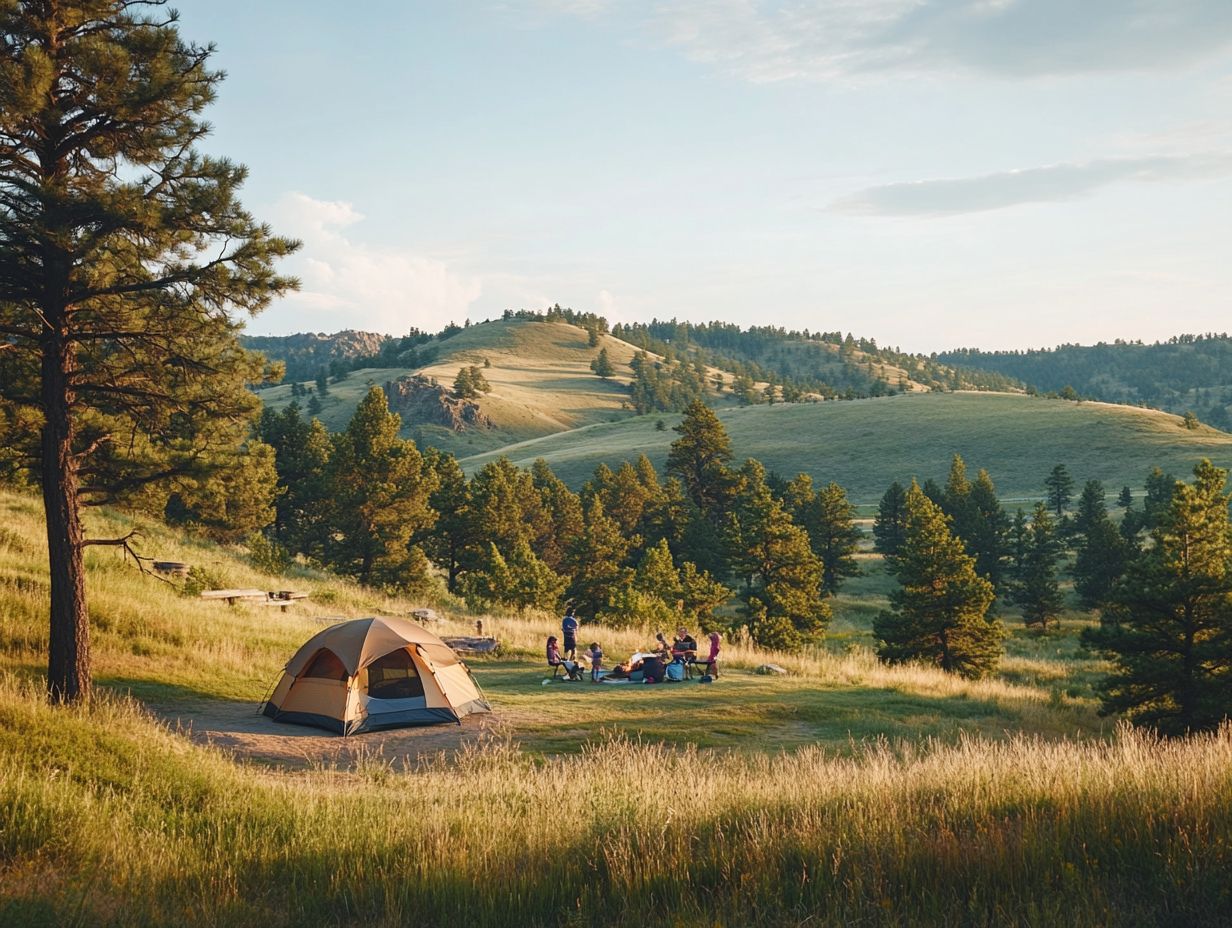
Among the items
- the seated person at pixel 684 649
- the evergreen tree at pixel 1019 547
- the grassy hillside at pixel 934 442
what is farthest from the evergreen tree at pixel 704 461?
the seated person at pixel 684 649

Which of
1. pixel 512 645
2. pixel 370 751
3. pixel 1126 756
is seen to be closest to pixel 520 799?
pixel 1126 756

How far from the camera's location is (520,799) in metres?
8.50

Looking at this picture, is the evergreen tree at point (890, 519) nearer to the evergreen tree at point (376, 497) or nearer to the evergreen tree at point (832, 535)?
the evergreen tree at point (832, 535)

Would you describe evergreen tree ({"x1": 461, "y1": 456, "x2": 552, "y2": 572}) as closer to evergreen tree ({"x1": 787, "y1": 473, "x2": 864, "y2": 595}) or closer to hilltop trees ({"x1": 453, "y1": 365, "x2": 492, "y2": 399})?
evergreen tree ({"x1": 787, "y1": 473, "x2": 864, "y2": 595})

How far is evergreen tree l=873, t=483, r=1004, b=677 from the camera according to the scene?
32.7 metres

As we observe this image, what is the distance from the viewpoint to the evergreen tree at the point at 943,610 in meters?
32.7

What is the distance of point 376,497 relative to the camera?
43562 mm

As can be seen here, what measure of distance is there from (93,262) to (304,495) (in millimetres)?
40624

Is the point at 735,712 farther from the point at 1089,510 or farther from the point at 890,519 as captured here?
the point at 890,519

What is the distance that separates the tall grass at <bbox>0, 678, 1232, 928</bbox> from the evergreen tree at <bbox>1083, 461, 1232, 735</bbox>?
46.2ft

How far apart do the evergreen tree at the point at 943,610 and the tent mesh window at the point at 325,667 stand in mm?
21701

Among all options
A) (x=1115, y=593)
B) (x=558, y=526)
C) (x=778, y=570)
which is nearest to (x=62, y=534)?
(x=1115, y=593)

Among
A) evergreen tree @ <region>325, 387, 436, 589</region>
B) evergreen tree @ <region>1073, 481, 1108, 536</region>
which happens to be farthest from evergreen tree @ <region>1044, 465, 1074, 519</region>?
evergreen tree @ <region>325, 387, 436, 589</region>

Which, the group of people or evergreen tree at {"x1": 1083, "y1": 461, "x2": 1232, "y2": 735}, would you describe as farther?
the group of people
